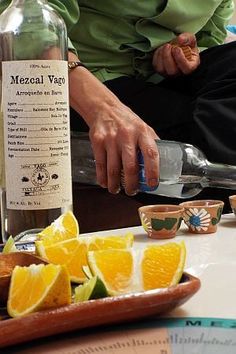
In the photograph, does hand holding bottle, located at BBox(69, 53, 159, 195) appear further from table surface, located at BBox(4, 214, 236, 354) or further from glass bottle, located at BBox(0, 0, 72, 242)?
table surface, located at BBox(4, 214, 236, 354)

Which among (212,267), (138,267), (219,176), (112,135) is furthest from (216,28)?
(138,267)

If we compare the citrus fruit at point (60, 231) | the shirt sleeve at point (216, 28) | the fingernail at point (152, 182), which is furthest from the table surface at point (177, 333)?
the shirt sleeve at point (216, 28)

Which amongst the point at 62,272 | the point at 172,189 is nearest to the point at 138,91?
the point at 172,189

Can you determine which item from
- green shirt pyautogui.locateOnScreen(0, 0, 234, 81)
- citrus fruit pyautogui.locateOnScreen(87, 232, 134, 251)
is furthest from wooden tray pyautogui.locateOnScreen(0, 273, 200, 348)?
green shirt pyautogui.locateOnScreen(0, 0, 234, 81)

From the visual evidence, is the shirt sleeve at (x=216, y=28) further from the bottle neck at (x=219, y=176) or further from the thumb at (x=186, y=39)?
the bottle neck at (x=219, y=176)

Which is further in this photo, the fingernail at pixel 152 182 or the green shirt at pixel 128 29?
the green shirt at pixel 128 29

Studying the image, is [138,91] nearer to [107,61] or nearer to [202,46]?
[107,61]

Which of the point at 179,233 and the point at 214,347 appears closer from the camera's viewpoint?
the point at 214,347

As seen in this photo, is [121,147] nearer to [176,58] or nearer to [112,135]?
[112,135]

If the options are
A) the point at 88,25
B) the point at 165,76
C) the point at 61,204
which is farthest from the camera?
the point at 165,76
